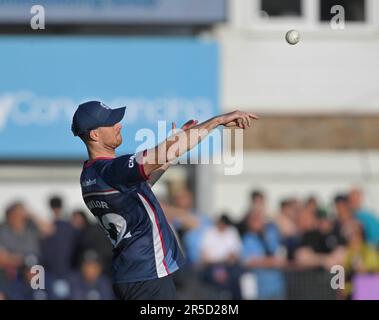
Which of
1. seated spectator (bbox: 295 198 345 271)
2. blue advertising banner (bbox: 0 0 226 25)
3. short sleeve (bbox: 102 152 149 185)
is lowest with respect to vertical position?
seated spectator (bbox: 295 198 345 271)

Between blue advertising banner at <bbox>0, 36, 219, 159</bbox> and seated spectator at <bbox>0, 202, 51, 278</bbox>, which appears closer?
seated spectator at <bbox>0, 202, 51, 278</bbox>

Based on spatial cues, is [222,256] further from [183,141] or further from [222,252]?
[183,141]

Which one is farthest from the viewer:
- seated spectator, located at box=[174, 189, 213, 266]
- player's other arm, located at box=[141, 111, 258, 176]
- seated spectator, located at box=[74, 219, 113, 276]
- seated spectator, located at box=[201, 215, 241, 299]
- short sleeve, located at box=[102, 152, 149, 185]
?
seated spectator, located at box=[174, 189, 213, 266]

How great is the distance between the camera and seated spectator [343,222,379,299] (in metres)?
15.6

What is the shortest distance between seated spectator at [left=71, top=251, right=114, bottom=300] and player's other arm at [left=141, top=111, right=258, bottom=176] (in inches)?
289

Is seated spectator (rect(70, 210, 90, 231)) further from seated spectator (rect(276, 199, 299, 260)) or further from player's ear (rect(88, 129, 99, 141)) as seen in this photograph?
player's ear (rect(88, 129, 99, 141))

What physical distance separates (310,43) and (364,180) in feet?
7.71

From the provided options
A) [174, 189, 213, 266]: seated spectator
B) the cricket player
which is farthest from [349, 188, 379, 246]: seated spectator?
the cricket player

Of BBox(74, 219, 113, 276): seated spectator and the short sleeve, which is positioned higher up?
the short sleeve

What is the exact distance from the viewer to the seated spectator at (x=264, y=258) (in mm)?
15758

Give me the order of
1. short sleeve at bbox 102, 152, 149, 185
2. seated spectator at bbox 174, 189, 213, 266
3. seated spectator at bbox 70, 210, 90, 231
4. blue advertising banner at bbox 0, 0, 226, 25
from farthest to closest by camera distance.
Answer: blue advertising banner at bbox 0, 0, 226, 25, seated spectator at bbox 70, 210, 90, 231, seated spectator at bbox 174, 189, 213, 266, short sleeve at bbox 102, 152, 149, 185

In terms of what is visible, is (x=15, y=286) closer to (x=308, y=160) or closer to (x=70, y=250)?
(x=70, y=250)

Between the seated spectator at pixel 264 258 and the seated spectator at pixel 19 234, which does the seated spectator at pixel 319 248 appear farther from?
the seated spectator at pixel 19 234
